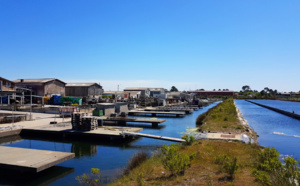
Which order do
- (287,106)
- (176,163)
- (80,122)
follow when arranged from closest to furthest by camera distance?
(176,163) → (80,122) → (287,106)

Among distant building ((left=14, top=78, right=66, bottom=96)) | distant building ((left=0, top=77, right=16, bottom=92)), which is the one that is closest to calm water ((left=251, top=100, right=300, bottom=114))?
distant building ((left=14, top=78, right=66, bottom=96))

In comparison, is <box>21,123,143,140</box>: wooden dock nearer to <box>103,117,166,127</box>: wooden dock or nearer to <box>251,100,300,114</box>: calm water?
<box>103,117,166,127</box>: wooden dock

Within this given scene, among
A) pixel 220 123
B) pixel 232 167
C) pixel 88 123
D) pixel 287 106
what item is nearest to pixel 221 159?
pixel 232 167

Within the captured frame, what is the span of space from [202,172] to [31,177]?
8413mm

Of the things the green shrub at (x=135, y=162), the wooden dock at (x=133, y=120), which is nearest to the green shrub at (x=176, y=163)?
the green shrub at (x=135, y=162)

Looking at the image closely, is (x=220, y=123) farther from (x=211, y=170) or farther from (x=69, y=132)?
(x=211, y=170)

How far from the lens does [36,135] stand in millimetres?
21953

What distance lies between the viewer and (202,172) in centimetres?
927

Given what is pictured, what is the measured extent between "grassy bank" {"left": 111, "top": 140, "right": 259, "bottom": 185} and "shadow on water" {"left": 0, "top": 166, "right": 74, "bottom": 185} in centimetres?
421

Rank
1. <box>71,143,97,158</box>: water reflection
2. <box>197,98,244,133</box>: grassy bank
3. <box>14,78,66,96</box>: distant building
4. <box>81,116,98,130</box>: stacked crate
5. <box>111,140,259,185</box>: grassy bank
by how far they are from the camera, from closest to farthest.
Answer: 1. <box>111,140,259,185</box>: grassy bank
2. <box>71,143,97,158</box>: water reflection
3. <box>81,116,98,130</box>: stacked crate
4. <box>197,98,244,133</box>: grassy bank
5. <box>14,78,66,96</box>: distant building

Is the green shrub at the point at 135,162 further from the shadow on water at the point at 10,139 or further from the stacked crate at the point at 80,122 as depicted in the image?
the shadow on water at the point at 10,139

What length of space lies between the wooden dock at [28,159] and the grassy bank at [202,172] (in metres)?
4.15

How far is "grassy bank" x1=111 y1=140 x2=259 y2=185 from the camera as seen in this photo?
8.02m

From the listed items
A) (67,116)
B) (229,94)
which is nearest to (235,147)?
(67,116)
